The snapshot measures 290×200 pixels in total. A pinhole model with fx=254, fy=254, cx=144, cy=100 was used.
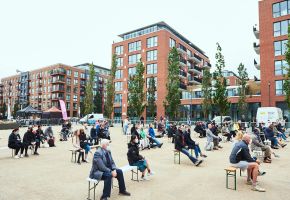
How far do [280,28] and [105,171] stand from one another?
41.5 m

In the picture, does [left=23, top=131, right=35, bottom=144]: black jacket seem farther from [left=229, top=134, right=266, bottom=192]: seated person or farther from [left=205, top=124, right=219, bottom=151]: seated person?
[left=229, top=134, right=266, bottom=192]: seated person

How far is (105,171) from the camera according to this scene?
260 inches

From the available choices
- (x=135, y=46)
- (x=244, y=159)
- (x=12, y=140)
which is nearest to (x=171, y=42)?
(x=135, y=46)

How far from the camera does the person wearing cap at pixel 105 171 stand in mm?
6461

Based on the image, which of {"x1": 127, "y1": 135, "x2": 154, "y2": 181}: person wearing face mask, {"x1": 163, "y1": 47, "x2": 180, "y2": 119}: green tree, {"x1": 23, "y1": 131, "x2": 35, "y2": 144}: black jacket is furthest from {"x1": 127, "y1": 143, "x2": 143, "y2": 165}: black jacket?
{"x1": 163, "y1": 47, "x2": 180, "y2": 119}: green tree

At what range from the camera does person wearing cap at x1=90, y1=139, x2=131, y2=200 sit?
6.46 meters

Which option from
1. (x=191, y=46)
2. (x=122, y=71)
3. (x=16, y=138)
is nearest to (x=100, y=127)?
(x=16, y=138)

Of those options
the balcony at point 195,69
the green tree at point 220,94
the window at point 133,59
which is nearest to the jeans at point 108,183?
the green tree at point 220,94

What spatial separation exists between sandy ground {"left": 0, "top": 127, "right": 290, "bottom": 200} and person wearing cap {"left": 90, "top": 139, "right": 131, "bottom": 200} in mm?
480

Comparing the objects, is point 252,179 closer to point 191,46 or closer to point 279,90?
point 279,90

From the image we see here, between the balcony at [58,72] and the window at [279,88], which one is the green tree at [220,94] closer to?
the window at [279,88]

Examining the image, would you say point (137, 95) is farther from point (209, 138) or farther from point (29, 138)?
point (29, 138)

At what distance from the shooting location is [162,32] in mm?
56562

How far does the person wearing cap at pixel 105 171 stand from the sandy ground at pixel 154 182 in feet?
1.57
